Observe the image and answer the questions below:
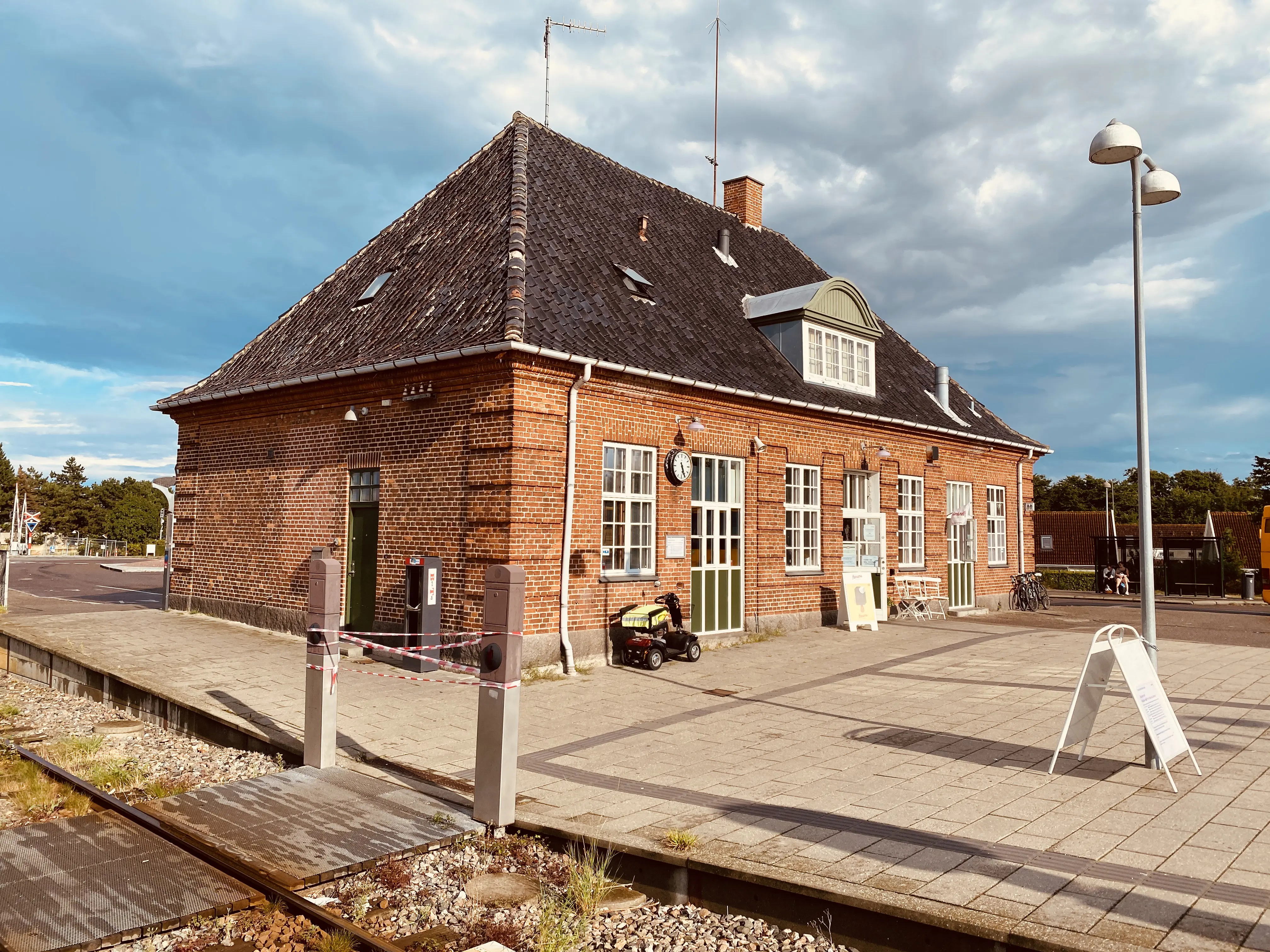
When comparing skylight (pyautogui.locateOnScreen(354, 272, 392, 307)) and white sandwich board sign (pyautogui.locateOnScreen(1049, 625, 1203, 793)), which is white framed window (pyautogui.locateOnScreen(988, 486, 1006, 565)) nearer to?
skylight (pyautogui.locateOnScreen(354, 272, 392, 307))

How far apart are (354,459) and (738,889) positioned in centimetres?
1031

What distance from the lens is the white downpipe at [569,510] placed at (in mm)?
11594

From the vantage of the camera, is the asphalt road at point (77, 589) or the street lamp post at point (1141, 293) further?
the asphalt road at point (77, 589)

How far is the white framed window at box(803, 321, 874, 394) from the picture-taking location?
1711cm

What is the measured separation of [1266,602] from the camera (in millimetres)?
25266

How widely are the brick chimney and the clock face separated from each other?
1051cm

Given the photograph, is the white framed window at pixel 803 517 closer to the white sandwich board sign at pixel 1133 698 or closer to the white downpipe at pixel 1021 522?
the white sandwich board sign at pixel 1133 698

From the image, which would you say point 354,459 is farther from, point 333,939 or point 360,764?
point 333,939

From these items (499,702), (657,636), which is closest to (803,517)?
(657,636)

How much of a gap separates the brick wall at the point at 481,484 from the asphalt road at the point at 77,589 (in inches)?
145

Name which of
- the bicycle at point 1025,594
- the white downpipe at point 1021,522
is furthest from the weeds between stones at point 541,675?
the white downpipe at point 1021,522

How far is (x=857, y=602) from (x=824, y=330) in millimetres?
5390

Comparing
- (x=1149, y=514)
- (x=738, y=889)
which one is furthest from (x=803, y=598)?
(x=738, y=889)

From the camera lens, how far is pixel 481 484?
11508mm
